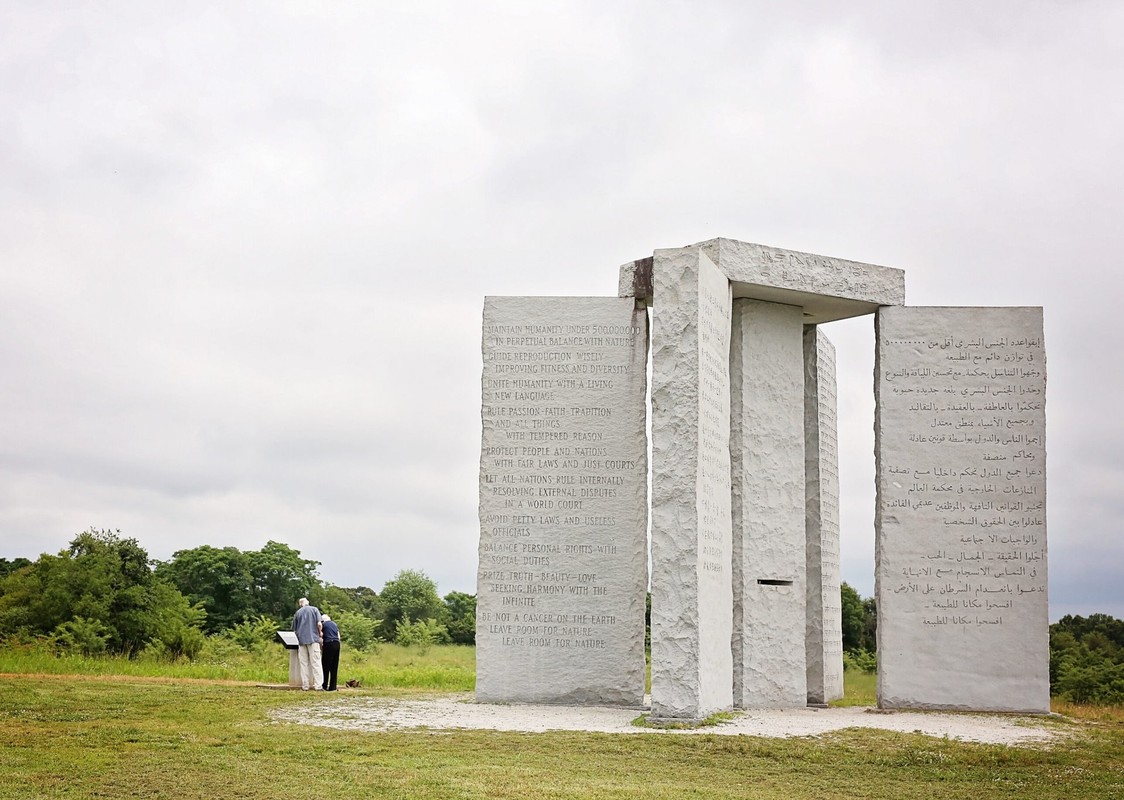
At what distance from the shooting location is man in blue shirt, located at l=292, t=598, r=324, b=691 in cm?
1620

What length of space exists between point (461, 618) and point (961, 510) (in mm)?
24223

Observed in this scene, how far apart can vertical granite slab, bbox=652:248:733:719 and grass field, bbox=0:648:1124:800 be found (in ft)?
4.08

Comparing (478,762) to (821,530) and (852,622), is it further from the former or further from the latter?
(852,622)

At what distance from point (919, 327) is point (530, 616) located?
639 cm

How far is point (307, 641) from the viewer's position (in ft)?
53.1

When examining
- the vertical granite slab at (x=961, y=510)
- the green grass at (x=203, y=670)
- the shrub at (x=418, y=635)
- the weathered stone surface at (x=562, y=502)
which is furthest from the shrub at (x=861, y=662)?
the shrub at (x=418, y=635)

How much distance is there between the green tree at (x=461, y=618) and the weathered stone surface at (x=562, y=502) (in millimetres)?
18551

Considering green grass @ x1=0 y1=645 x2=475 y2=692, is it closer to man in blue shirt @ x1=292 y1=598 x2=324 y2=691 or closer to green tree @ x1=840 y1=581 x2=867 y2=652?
man in blue shirt @ x1=292 y1=598 x2=324 y2=691

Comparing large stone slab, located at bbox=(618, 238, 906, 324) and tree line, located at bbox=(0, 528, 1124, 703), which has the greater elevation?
large stone slab, located at bbox=(618, 238, 906, 324)

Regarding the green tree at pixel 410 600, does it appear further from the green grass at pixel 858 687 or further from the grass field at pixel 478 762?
the grass field at pixel 478 762

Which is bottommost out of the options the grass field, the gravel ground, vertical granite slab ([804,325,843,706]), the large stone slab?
the gravel ground

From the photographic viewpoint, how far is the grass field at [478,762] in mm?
8133

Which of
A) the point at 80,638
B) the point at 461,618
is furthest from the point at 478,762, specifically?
the point at 461,618

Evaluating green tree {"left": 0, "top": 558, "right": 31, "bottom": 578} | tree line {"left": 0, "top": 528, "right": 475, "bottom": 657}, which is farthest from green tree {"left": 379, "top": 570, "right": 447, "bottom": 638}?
green tree {"left": 0, "top": 558, "right": 31, "bottom": 578}
